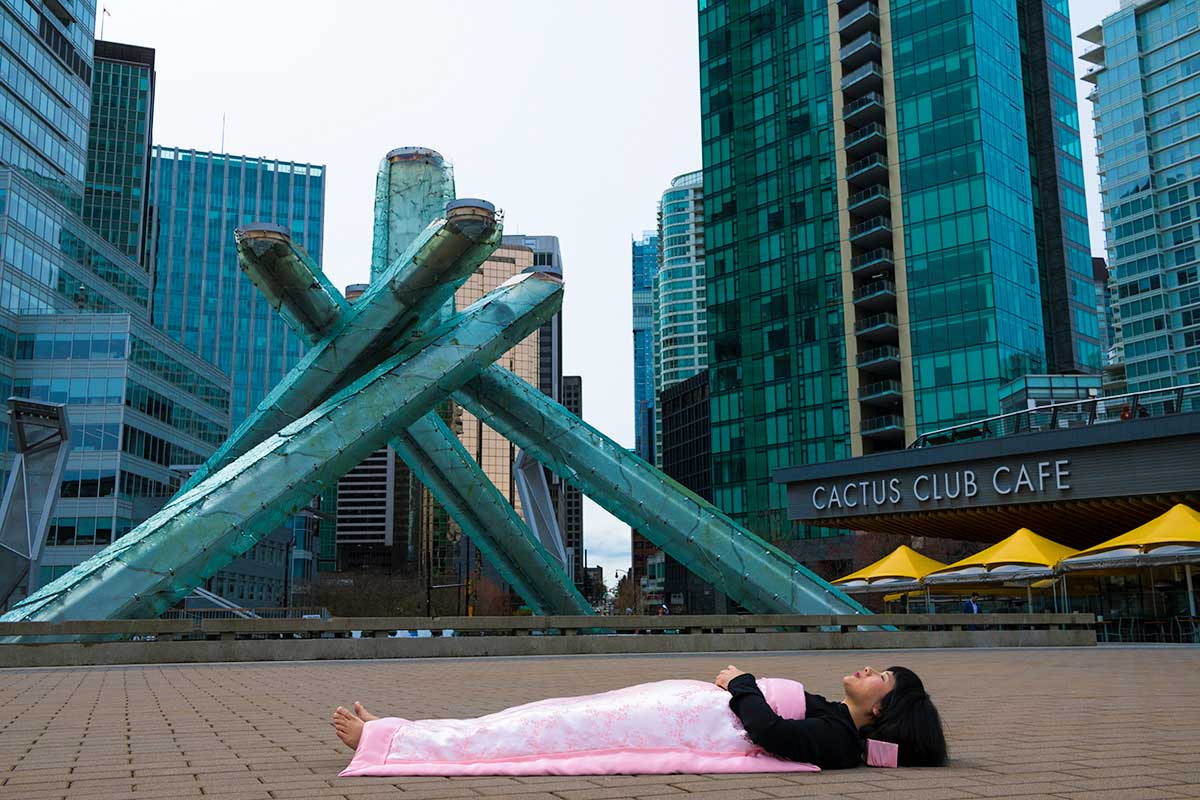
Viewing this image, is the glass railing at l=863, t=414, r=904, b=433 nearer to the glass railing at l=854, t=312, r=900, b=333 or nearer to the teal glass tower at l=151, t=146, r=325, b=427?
the glass railing at l=854, t=312, r=900, b=333

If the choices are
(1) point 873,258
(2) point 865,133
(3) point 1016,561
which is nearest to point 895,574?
(3) point 1016,561

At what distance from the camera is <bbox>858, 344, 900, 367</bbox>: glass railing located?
73.1 metres

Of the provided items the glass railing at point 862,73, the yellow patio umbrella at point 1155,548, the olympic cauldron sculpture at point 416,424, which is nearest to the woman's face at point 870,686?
the olympic cauldron sculpture at point 416,424

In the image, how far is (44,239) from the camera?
61.8m

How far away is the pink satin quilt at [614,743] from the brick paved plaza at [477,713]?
8 centimetres

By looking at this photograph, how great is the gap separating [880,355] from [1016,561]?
49643mm

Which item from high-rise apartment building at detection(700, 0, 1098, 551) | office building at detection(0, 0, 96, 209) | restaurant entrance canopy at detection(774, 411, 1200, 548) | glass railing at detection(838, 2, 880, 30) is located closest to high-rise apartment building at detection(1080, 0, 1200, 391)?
high-rise apartment building at detection(700, 0, 1098, 551)

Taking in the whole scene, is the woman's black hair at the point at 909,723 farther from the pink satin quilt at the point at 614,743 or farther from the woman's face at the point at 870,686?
the pink satin quilt at the point at 614,743

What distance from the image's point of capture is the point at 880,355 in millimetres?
73500

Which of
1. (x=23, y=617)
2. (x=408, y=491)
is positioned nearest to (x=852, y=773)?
(x=23, y=617)

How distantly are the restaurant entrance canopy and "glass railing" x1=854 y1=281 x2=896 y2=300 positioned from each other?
4039cm

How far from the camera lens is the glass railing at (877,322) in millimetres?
73750

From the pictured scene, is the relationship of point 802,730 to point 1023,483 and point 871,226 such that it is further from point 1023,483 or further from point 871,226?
point 871,226

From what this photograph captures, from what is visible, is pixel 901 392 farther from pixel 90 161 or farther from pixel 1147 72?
pixel 90 161
